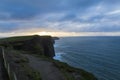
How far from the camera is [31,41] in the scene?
202 ft

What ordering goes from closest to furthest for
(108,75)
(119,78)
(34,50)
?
(119,78) → (108,75) → (34,50)

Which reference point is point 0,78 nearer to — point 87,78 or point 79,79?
point 79,79

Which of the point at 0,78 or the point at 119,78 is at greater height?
the point at 0,78

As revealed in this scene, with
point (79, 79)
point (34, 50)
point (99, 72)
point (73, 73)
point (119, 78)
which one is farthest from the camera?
point (34, 50)

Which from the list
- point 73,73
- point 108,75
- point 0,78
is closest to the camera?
point 0,78

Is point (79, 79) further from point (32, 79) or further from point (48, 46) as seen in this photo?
point (48, 46)

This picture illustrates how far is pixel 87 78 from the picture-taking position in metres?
22.7

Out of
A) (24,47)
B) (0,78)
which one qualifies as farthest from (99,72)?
(0,78)

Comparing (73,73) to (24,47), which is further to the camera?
(24,47)

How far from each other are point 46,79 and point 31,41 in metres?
40.7

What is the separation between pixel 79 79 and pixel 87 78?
156 cm

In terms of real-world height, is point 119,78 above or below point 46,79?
below

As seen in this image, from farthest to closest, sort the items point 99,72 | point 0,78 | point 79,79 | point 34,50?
1. point 34,50
2. point 99,72
3. point 79,79
4. point 0,78

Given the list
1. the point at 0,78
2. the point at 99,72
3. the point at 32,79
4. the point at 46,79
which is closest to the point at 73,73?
the point at 46,79
